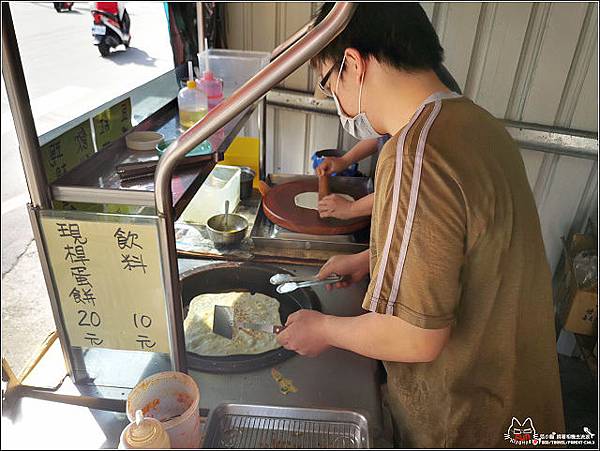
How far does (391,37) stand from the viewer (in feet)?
3.45

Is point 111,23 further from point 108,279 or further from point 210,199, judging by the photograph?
point 108,279

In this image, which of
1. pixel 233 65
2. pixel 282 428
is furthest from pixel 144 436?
pixel 233 65

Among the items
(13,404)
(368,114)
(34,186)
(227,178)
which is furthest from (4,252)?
(368,114)

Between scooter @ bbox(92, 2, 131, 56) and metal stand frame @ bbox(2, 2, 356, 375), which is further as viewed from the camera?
scooter @ bbox(92, 2, 131, 56)

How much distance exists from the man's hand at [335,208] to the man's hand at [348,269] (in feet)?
1.19

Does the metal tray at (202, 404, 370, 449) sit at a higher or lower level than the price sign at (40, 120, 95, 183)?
lower

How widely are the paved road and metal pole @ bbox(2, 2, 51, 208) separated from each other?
5.31 ft

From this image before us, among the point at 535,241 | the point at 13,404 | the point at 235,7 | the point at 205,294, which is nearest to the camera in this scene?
the point at 535,241

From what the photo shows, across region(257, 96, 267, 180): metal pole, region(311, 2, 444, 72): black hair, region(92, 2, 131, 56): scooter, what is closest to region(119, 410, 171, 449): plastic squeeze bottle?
region(311, 2, 444, 72): black hair

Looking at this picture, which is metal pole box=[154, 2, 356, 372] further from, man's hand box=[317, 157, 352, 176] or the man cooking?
man's hand box=[317, 157, 352, 176]

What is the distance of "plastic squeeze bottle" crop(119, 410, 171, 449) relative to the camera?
29.8 inches

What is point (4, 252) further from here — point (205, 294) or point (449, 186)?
point (449, 186)

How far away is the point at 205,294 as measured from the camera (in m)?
1.80

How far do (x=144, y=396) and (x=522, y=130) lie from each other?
8.92 feet
